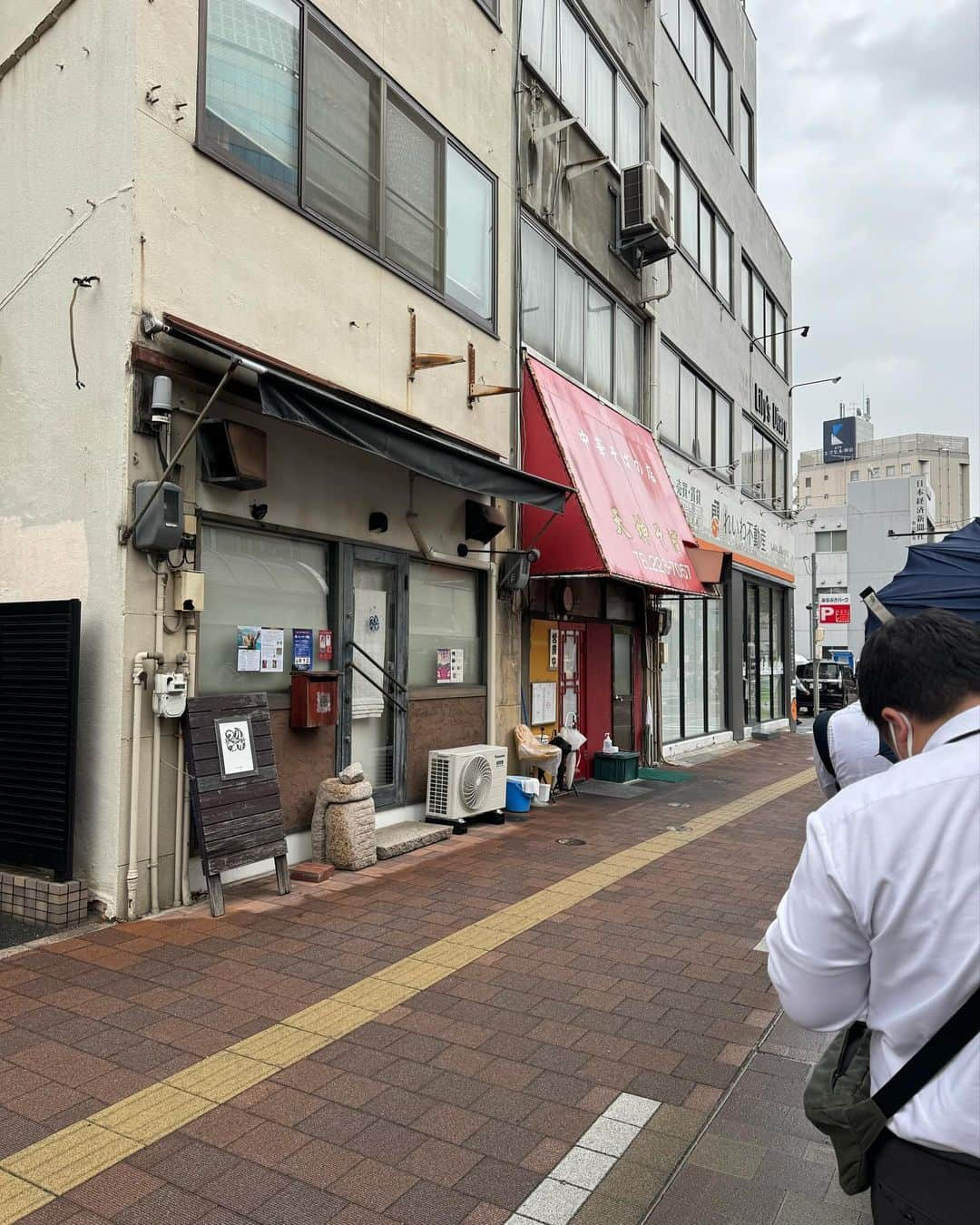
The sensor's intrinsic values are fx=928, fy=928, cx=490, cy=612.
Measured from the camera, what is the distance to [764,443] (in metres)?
23.4

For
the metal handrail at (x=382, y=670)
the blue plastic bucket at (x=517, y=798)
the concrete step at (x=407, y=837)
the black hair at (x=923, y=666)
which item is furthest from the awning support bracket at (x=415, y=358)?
the black hair at (x=923, y=666)

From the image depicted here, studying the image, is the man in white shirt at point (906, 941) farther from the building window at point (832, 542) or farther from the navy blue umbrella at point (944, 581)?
the building window at point (832, 542)

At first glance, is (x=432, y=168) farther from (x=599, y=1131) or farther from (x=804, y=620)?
(x=804, y=620)

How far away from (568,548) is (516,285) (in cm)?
326

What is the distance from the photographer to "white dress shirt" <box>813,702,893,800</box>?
13.9 feet

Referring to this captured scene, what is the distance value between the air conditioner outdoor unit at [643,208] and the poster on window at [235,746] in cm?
1053

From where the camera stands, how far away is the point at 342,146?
8.21 meters

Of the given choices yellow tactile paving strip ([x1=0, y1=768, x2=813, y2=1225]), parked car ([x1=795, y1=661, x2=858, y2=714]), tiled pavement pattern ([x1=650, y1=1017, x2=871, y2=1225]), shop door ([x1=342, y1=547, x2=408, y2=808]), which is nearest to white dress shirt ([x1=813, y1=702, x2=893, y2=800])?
tiled pavement pattern ([x1=650, y1=1017, x2=871, y2=1225])

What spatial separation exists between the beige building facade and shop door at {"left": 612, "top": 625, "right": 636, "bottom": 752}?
4.71 meters

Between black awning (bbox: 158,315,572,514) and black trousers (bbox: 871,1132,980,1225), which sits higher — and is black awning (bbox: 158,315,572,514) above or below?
above

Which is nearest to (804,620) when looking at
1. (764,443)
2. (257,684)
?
(764,443)

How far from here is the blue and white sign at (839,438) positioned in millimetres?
71312

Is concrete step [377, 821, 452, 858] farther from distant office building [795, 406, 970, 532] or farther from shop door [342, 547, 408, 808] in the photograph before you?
distant office building [795, 406, 970, 532]

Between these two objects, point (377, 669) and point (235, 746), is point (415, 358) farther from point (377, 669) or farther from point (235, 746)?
point (235, 746)
